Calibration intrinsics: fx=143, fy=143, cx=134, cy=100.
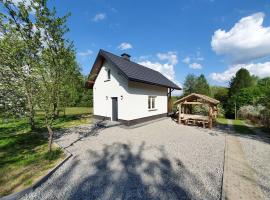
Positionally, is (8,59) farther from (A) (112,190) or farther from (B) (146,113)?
(B) (146,113)

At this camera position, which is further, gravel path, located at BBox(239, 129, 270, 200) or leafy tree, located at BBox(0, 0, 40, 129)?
leafy tree, located at BBox(0, 0, 40, 129)

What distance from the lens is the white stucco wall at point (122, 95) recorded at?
38.1 feet

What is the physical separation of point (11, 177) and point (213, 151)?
25.6ft

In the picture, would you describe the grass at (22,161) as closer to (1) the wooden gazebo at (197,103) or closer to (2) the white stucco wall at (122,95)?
(2) the white stucco wall at (122,95)

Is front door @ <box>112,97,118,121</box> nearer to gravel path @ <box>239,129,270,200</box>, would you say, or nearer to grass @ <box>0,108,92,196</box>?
grass @ <box>0,108,92,196</box>

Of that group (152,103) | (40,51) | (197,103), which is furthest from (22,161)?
(197,103)

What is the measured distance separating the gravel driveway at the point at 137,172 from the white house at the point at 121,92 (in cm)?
451

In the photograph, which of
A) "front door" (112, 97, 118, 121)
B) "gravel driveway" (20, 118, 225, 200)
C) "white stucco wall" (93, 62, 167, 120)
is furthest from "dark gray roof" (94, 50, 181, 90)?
"gravel driveway" (20, 118, 225, 200)

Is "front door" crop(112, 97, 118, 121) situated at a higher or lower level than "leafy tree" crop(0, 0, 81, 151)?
lower

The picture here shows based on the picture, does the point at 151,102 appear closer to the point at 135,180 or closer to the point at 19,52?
the point at 135,180

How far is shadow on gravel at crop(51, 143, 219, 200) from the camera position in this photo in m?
3.76

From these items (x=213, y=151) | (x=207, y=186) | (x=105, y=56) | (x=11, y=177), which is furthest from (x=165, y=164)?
(x=105, y=56)

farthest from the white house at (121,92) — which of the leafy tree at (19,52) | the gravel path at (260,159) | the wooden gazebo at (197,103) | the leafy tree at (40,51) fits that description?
the gravel path at (260,159)

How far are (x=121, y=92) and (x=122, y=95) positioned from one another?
281mm
